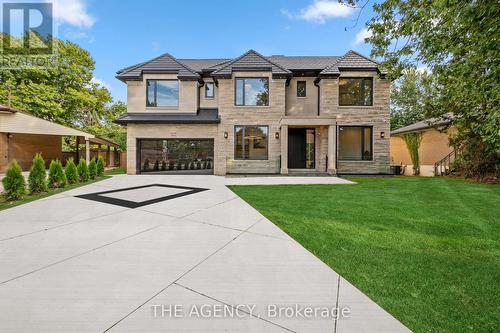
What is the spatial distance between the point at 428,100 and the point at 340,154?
538 centimetres

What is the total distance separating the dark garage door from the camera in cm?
1552

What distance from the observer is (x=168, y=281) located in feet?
8.11

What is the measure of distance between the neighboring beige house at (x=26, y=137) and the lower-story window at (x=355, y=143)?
16.7m

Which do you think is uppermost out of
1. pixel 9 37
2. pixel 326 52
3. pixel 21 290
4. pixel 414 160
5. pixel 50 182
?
pixel 9 37

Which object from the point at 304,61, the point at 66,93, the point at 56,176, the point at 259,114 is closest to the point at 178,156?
the point at 259,114

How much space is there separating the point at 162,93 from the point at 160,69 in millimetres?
1444

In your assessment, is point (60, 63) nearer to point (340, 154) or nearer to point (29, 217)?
point (29, 217)

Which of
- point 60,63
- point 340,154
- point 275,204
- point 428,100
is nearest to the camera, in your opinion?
point 275,204

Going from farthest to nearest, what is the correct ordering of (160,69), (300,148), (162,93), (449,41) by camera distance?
Answer: (300,148), (162,93), (160,69), (449,41)

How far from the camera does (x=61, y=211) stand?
5.33m

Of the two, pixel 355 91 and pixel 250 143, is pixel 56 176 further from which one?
A: pixel 355 91

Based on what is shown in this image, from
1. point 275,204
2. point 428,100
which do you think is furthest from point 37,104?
point 428,100

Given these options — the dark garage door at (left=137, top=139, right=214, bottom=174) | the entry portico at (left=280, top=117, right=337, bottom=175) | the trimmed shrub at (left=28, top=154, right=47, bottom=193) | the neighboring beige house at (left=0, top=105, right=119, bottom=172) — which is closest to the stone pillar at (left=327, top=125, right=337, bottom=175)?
the entry portico at (left=280, top=117, right=337, bottom=175)

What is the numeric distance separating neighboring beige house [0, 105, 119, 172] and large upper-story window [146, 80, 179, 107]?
5428 millimetres
